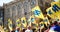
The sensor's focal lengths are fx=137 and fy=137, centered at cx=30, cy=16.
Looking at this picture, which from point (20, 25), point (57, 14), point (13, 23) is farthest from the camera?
point (13, 23)

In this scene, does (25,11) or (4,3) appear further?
(4,3)

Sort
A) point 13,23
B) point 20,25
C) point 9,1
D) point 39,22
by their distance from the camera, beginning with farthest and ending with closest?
point 9,1 < point 13,23 < point 20,25 < point 39,22

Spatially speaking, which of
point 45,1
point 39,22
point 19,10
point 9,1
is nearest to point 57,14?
point 39,22

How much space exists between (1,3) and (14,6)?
1.54 feet

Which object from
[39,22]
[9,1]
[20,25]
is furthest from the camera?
[9,1]

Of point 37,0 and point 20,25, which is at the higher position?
point 37,0

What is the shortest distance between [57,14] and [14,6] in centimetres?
187

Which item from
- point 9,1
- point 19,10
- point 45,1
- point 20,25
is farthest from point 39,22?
point 9,1

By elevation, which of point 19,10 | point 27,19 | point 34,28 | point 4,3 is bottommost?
point 34,28

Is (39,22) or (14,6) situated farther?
(14,6)

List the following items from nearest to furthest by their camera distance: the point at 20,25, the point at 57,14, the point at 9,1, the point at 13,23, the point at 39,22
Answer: the point at 57,14
the point at 39,22
the point at 20,25
the point at 13,23
the point at 9,1

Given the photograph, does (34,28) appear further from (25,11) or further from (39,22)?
(25,11)

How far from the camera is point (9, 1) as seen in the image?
3398mm

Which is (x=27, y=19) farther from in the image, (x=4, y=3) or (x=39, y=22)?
(x=4, y=3)
